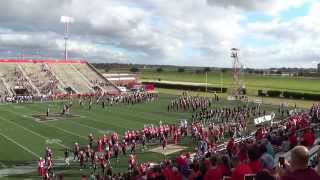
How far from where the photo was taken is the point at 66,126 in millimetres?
35156

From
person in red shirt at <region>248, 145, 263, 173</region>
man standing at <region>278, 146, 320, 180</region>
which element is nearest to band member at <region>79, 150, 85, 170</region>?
person in red shirt at <region>248, 145, 263, 173</region>

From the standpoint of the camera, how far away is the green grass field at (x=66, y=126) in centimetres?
2497

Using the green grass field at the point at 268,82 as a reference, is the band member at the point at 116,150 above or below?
below

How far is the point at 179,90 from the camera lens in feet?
245

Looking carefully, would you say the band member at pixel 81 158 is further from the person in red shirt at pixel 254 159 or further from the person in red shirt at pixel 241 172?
the person in red shirt at pixel 241 172

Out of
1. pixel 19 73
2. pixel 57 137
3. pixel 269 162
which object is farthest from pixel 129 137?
pixel 19 73

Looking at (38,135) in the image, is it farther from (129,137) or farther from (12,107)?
(12,107)

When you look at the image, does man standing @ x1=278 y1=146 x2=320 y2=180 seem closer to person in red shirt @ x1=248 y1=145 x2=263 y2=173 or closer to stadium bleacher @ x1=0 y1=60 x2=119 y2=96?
person in red shirt @ x1=248 y1=145 x2=263 y2=173

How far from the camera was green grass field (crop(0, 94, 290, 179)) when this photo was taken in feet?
81.9

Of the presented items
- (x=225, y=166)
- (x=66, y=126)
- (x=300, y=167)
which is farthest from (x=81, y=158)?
(x=300, y=167)

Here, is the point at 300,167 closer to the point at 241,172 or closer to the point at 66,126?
the point at 241,172

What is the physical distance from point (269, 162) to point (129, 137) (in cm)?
2066

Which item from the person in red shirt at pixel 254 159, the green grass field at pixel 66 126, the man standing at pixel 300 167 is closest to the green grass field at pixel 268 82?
the green grass field at pixel 66 126

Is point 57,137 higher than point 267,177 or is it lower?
lower
